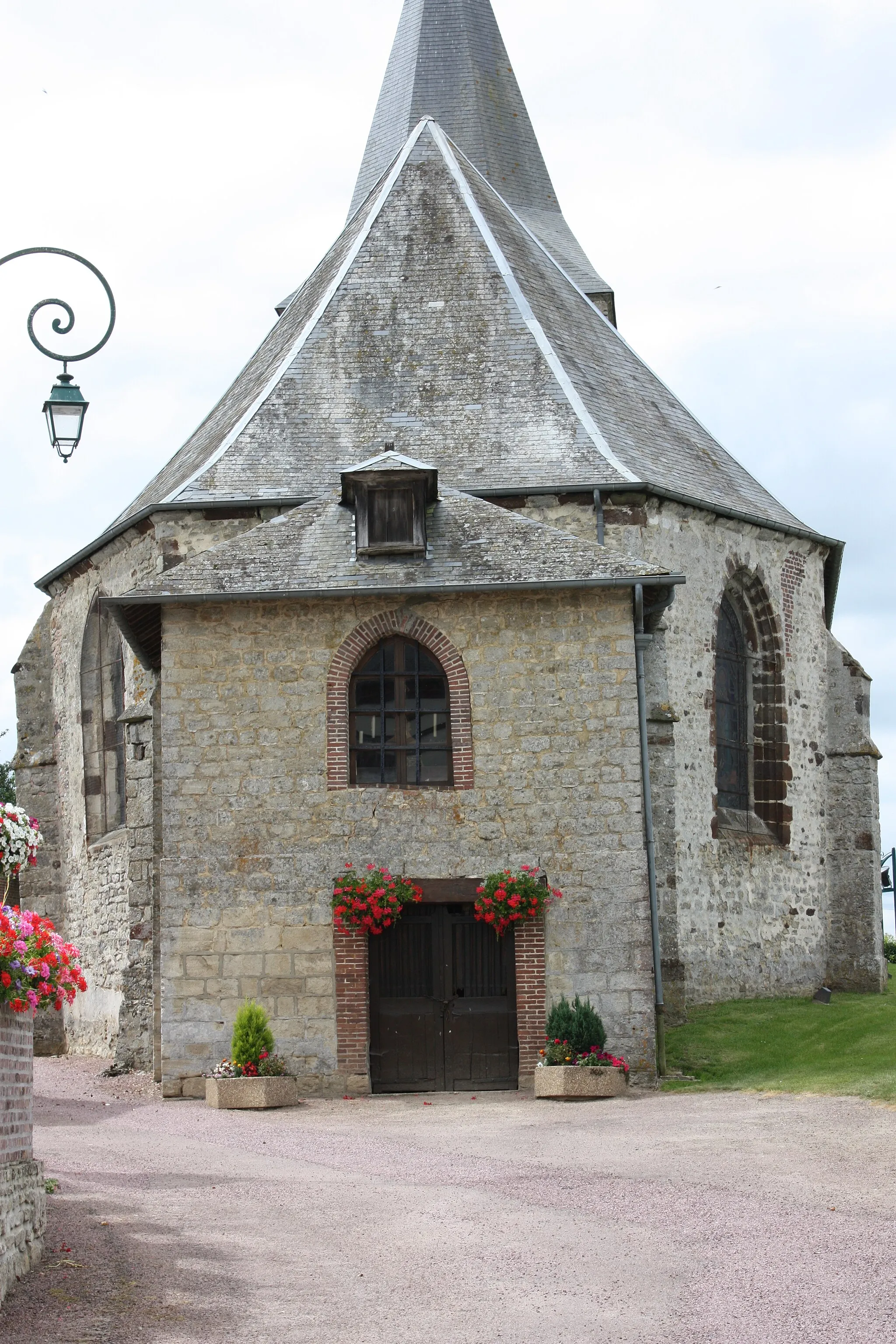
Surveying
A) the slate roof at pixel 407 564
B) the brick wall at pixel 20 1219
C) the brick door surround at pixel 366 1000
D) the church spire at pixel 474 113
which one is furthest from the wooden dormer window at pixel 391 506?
the church spire at pixel 474 113

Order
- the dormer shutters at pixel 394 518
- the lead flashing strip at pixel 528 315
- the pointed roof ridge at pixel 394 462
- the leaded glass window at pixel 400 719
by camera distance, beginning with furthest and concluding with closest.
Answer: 1. the lead flashing strip at pixel 528 315
2. the pointed roof ridge at pixel 394 462
3. the dormer shutters at pixel 394 518
4. the leaded glass window at pixel 400 719

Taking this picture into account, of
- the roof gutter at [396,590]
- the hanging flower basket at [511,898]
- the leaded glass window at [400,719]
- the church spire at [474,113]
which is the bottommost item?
the hanging flower basket at [511,898]

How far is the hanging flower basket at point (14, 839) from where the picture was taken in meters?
8.23

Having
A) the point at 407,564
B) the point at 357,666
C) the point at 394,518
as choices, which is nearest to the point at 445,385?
the point at 394,518

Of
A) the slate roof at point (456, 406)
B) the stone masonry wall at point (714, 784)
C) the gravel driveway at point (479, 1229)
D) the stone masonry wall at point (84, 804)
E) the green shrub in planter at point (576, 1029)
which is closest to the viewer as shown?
the gravel driveway at point (479, 1229)

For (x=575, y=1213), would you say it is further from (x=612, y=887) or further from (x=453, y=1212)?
(x=612, y=887)

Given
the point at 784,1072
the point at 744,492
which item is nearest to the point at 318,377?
the point at 744,492

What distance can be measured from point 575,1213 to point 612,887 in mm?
5876

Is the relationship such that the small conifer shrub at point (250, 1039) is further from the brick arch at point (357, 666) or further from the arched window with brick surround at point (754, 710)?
the arched window with brick surround at point (754, 710)

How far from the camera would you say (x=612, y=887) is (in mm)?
14453

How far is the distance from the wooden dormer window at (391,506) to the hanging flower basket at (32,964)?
7.61 metres

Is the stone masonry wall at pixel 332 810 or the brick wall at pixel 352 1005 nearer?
the brick wall at pixel 352 1005

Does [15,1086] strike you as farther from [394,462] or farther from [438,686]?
[394,462]

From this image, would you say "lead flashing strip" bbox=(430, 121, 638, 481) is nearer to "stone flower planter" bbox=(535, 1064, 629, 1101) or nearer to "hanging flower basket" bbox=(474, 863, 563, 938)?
"hanging flower basket" bbox=(474, 863, 563, 938)
